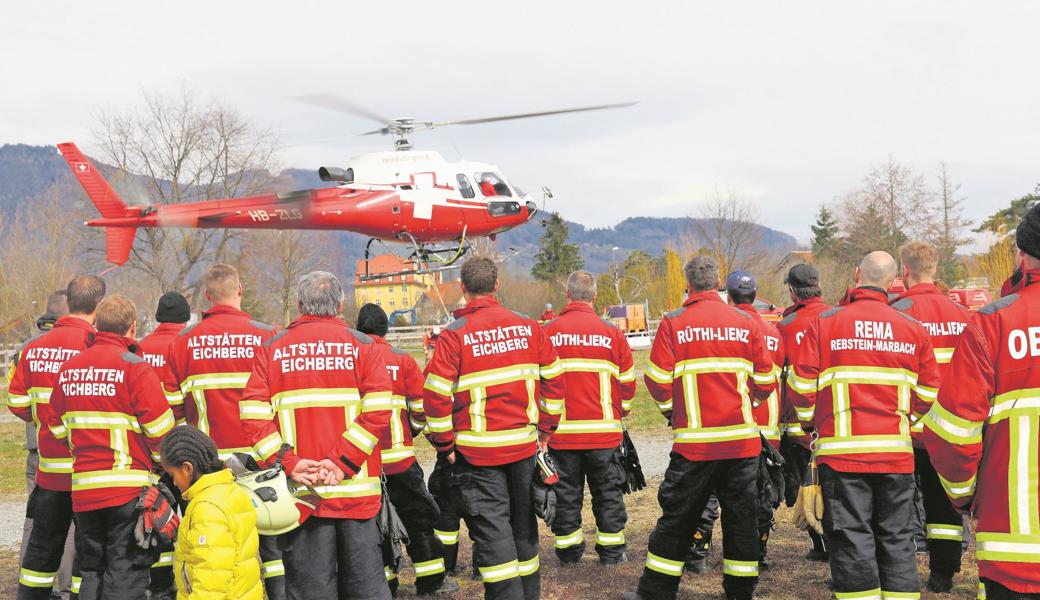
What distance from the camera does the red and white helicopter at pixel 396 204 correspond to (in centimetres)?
2064

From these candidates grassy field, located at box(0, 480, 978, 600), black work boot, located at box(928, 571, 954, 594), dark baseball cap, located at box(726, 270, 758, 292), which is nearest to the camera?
black work boot, located at box(928, 571, 954, 594)

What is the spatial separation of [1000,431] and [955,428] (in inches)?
5.8

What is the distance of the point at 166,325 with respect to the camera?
6.71 meters

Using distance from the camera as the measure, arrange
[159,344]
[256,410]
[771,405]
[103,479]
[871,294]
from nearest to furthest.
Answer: [256,410], [103,479], [871,294], [159,344], [771,405]

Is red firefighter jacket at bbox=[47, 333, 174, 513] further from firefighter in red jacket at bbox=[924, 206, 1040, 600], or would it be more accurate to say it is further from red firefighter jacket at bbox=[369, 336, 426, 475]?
firefighter in red jacket at bbox=[924, 206, 1040, 600]

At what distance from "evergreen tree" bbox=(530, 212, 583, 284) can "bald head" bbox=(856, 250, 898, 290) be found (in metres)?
70.8

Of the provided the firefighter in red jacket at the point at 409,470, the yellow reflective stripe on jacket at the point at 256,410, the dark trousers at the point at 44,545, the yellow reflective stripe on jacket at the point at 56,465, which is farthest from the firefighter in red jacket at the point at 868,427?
the dark trousers at the point at 44,545

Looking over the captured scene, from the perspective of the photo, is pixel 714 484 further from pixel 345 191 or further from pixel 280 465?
pixel 345 191

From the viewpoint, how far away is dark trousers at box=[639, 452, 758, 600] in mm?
5664

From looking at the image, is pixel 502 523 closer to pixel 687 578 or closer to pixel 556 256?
pixel 687 578

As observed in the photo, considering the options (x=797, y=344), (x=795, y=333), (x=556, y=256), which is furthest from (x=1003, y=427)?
(x=556, y=256)

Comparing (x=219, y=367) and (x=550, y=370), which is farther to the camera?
(x=219, y=367)

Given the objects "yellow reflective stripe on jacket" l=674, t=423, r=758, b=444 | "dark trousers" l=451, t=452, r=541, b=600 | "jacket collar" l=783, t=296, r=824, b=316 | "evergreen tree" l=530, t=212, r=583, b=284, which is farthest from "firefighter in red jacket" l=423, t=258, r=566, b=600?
"evergreen tree" l=530, t=212, r=583, b=284

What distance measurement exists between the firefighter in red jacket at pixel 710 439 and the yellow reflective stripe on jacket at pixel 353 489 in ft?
6.57
